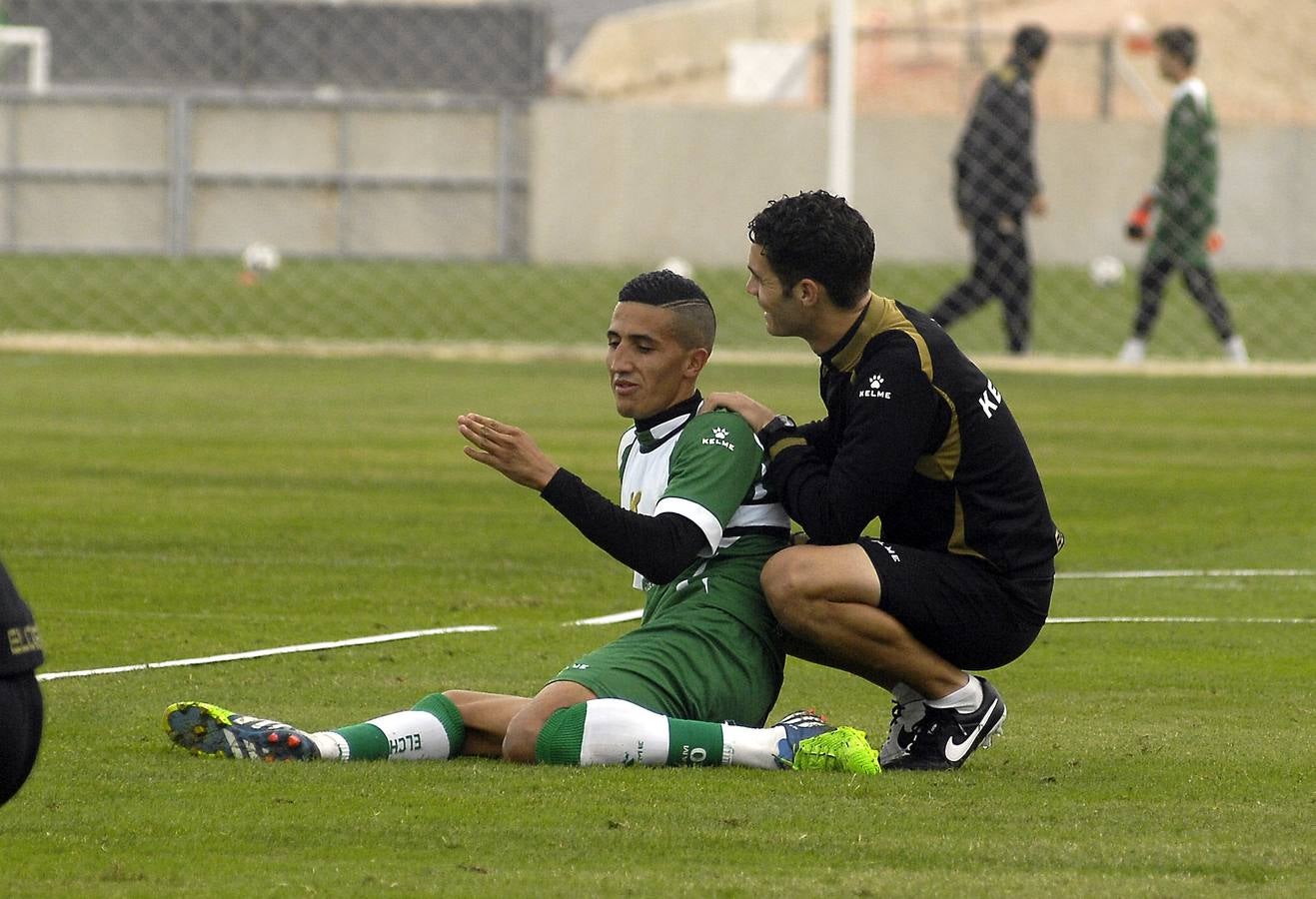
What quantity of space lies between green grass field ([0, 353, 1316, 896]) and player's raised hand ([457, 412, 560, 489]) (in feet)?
2.04

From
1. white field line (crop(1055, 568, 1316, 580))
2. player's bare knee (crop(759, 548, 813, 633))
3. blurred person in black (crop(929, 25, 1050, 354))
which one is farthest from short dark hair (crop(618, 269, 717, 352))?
blurred person in black (crop(929, 25, 1050, 354))

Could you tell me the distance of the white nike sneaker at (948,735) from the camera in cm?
551

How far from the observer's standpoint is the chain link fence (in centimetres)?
2034

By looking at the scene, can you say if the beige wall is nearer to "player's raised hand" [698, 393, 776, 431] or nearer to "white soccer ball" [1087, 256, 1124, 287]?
"white soccer ball" [1087, 256, 1124, 287]

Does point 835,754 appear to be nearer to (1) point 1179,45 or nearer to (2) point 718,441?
(2) point 718,441

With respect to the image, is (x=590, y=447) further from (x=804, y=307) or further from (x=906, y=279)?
(x=906, y=279)

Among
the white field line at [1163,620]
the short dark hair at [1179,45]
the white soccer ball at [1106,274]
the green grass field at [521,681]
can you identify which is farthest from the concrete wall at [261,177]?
the white field line at [1163,620]

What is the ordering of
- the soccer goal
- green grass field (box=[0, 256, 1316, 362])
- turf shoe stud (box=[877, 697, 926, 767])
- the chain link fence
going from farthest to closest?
1. the soccer goal
2. the chain link fence
3. green grass field (box=[0, 256, 1316, 362])
4. turf shoe stud (box=[877, 697, 926, 767])

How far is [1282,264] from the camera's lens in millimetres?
26656

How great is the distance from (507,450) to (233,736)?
83 centimetres

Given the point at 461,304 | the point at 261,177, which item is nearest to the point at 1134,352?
the point at 461,304

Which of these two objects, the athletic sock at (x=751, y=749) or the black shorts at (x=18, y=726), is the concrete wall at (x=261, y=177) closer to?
the athletic sock at (x=751, y=749)

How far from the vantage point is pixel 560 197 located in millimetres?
26234

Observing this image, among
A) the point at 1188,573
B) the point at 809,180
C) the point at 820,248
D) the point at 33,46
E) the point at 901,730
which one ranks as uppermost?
the point at 33,46
